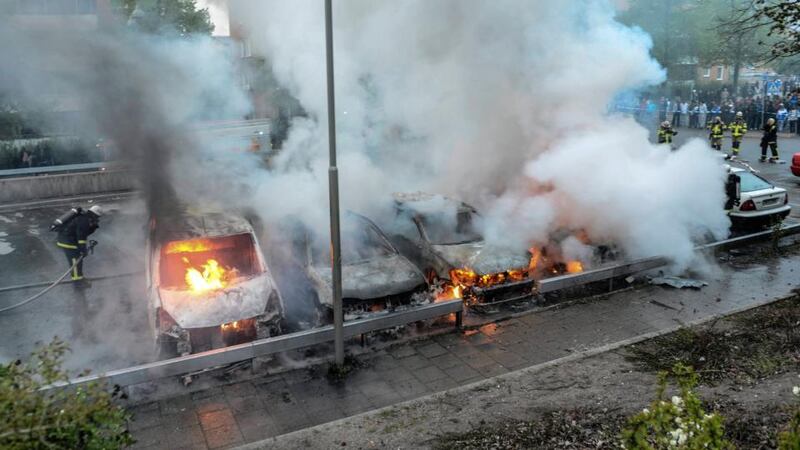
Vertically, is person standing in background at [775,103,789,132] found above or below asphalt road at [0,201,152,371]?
above

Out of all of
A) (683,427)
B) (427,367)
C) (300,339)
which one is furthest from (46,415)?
(427,367)

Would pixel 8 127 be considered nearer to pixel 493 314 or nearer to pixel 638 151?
pixel 493 314

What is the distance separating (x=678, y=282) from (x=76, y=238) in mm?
9947

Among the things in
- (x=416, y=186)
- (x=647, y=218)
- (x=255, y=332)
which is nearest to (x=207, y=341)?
(x=255, y=332)

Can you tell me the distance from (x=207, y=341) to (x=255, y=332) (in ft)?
1.83

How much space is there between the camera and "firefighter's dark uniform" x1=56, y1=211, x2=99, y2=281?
32.4ft

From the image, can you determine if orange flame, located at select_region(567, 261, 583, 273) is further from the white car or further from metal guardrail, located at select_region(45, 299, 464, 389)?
the white car

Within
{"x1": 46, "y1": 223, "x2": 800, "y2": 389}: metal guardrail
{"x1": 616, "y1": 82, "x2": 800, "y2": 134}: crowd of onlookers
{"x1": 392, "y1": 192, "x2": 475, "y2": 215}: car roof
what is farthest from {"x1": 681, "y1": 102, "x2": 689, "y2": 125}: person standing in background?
{"x1": 392, "y1": 192, "x2": 475, "y2": 215}: car roof

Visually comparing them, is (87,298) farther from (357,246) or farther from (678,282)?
(678,282)

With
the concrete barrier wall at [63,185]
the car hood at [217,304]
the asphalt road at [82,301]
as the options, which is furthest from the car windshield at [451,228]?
the concrete barrier wall at [63,185]

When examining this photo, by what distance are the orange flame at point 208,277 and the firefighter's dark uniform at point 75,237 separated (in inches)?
126

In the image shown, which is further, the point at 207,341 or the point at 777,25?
the point at 777,25

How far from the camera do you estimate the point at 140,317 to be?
341 inches

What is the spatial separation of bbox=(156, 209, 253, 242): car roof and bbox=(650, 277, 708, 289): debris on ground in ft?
21.3
